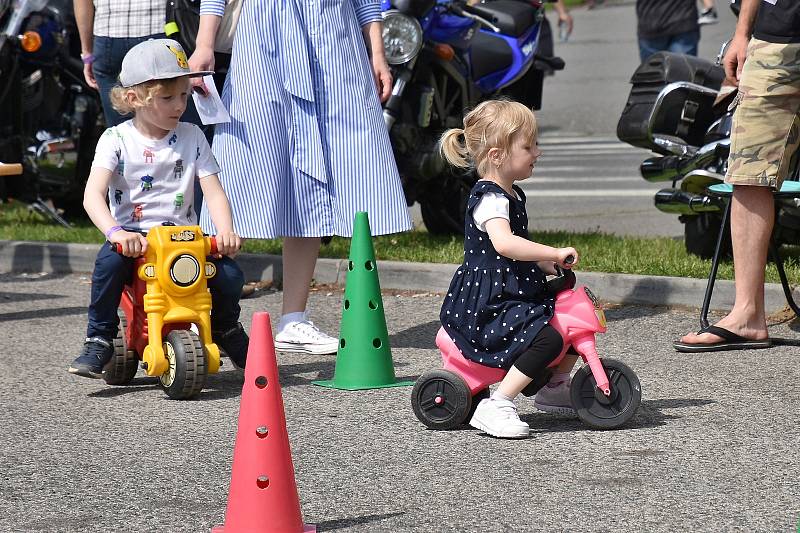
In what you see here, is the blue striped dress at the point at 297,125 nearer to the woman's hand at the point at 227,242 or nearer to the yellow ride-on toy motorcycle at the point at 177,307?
the woman's hand at the point at 227,242

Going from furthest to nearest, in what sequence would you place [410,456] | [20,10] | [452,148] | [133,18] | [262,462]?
1. [20,10]
2. [133,18]
3. [452,148]
4. [410,456]
5. [262,462]

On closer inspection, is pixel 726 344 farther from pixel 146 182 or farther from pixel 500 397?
pixel 146 182

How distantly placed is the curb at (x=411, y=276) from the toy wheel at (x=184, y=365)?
98.9 inches

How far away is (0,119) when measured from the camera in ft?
32.1

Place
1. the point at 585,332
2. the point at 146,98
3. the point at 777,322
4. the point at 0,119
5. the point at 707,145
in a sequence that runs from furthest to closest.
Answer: the point at 0,119
the point at 707,145
the point at 777,322
the point at 146,98
the point at 585,332

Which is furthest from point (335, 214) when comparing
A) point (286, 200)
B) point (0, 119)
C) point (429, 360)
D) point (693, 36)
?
point (693, 36)

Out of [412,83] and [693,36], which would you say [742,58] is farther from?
[693,36]

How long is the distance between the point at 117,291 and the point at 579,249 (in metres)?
3.40

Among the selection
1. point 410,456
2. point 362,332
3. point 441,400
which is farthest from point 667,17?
point 410,456

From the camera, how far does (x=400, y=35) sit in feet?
27.6

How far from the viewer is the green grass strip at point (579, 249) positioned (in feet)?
24.3

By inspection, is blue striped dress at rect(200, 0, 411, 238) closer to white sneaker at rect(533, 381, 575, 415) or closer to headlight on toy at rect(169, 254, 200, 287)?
headlight on toy at rect(169, 254, 200, 287)

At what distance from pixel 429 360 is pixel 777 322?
5.44 feet

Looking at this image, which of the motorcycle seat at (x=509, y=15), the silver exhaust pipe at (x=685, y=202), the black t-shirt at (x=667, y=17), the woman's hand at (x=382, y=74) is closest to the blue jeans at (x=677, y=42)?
the black t-shirt at (x=667, y=17)
